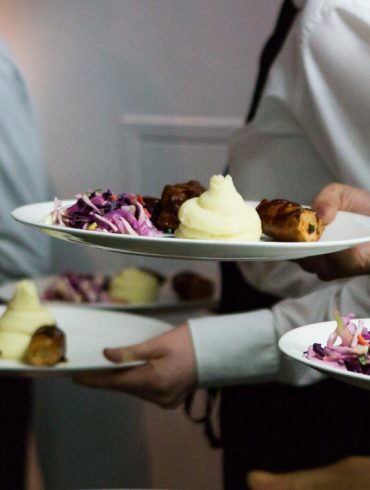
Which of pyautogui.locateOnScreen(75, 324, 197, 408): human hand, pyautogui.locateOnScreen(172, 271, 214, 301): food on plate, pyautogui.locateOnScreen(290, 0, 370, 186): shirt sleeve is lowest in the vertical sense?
pyautogui.locateOnScreen(172, 271, 214, 301): food on plate

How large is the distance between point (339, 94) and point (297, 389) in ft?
1.64

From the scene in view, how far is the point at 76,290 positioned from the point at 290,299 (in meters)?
0.59

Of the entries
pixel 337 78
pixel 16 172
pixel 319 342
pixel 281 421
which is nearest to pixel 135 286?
pixel 16 172

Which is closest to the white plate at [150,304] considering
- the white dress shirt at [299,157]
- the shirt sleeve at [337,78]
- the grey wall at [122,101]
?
the white dress shirt at [299,157]

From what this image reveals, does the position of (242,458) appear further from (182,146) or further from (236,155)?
(182,146)

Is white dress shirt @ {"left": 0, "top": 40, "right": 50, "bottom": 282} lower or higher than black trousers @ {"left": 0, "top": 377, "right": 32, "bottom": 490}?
higher

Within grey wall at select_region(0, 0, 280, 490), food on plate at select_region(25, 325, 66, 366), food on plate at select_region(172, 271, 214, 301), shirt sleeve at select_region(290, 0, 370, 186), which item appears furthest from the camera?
grey wall at select_region(0, 0, 280, 490)

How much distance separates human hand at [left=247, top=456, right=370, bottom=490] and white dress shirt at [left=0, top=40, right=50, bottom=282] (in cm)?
112

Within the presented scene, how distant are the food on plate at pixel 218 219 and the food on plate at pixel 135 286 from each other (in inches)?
35.7

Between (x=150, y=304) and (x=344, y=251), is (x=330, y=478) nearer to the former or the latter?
(x=344, y=251)

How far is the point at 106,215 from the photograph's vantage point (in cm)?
73

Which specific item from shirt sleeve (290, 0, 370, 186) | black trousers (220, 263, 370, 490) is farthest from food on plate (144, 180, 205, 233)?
black trousers (220, 263, 370, 490)

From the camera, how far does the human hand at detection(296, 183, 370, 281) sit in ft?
2.57

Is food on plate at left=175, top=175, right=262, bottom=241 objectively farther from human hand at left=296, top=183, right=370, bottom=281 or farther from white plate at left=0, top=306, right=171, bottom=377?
white plate at left=0, top=306, right=171, bottom=377
